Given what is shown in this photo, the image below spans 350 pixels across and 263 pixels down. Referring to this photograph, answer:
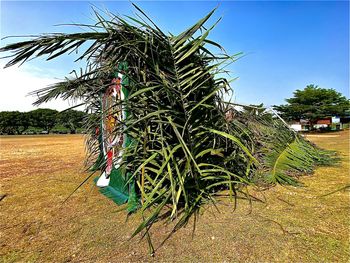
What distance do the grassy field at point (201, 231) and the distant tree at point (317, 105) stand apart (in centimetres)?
2625

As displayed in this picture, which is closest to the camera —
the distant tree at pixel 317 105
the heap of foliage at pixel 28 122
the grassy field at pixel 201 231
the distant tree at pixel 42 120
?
the grassy field at pixel 201 231

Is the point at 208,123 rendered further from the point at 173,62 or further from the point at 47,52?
the point at 47,52

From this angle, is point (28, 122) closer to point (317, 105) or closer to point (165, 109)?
point (317, 105)

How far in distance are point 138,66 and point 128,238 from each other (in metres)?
1.61

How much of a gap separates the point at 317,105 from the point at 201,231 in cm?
3093

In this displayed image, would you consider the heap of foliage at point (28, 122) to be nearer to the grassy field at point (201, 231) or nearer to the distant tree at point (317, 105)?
the distant tree at point (317, 105)

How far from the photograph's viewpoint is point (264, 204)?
241 centimetres

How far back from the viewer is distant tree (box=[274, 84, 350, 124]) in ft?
85.8

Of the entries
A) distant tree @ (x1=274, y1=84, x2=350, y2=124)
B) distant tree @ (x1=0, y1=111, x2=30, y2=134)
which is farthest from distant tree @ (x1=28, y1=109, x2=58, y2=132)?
distant tree @ (x1=274, y1=84, x2=350, y2=124)

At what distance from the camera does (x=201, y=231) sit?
73.5 inches

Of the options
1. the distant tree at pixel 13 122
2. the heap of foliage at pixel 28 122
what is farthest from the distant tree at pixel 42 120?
the distant tree at pixel 13 122

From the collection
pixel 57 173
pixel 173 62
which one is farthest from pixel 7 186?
pixel 173 62

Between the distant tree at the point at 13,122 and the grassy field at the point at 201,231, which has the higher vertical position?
the distant tree at the point at 13,122

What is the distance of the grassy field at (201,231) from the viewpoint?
156 cm
